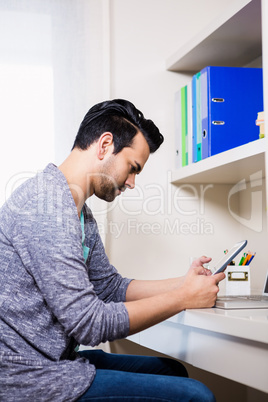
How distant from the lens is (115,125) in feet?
4.55

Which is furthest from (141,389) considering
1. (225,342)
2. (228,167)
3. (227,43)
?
(227,43)

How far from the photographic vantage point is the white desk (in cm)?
101

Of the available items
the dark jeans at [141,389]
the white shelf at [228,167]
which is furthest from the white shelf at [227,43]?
the dark jeans at [141,389]

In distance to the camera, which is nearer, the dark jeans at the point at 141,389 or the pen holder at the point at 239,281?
the dark jeans at the point at 141,389

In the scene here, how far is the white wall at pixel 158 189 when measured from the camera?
6.53 ft

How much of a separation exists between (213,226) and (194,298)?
89 centimetres

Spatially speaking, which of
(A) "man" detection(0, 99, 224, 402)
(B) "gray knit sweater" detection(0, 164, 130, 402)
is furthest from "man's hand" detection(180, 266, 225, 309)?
(B) "gray knit sweater" detection(0, 164, 130, 402)

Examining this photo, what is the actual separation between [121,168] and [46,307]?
17.4 inches

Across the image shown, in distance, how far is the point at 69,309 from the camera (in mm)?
1055

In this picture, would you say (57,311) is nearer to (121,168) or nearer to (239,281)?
(121,168)

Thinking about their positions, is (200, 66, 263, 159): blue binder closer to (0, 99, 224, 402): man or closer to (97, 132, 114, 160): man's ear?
(97, 132, 114, 160): man's ear

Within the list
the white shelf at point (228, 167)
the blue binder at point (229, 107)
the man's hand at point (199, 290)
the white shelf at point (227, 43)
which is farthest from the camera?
the blue binder at point (229, 107)

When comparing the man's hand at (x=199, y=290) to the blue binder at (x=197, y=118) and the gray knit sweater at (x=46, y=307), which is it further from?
the blue binder at (x=197, y=118)

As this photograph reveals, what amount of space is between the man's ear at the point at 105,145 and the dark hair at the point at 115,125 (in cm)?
1
